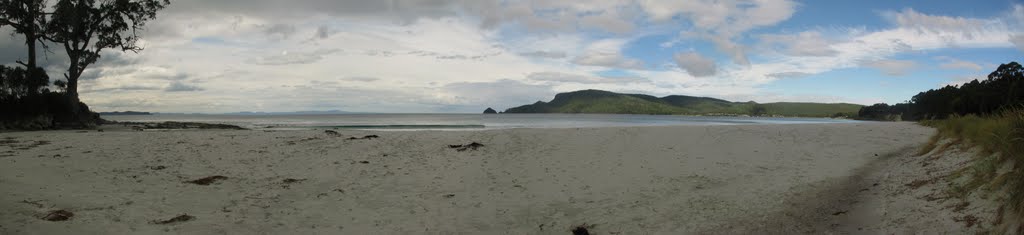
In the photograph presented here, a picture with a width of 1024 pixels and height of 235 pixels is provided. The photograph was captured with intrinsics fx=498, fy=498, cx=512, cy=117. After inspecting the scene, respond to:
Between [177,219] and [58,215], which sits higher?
[58,215]

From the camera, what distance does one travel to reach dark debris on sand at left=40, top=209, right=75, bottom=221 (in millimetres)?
6551

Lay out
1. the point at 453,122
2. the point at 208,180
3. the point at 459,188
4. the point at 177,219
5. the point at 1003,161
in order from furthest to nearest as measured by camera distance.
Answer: the point at 453,122
the point at 459,188
the point at 208,180
the point at 177,219
the point at 1003,161

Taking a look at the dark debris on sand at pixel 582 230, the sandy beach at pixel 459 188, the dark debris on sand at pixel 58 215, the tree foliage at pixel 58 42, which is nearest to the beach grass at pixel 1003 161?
the sandy beach at pixel 459 188

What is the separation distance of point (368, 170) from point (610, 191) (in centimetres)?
587

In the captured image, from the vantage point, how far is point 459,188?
1037 cm

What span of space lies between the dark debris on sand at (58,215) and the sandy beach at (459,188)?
0.43 feet

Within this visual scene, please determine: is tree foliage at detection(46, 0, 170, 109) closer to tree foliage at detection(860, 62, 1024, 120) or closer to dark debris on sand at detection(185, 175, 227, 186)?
dark debris on sand at detection(185, 175, 227, 186)

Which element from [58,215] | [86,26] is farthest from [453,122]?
[58,215]

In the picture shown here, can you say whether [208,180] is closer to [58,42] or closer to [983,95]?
[58,42]

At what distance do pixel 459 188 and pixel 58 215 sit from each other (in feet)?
20.4

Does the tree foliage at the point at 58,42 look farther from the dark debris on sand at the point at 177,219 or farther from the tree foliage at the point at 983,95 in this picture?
the tree foliage at the point at 983,95

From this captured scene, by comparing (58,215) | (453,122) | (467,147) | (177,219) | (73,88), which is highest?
(73,88)

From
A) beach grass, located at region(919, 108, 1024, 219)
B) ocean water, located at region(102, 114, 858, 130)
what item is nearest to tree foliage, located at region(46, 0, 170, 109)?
ocean water, located at region(102, 114, 858, 130)

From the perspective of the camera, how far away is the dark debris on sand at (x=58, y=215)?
6551mm
